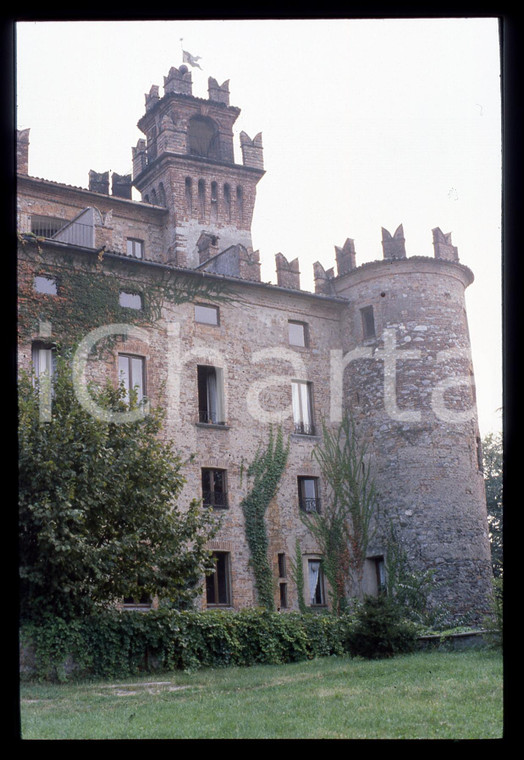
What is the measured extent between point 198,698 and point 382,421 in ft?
42.5

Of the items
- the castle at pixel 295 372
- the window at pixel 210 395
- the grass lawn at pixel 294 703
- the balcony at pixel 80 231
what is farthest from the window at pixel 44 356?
the grass lawn at pixel 294 703

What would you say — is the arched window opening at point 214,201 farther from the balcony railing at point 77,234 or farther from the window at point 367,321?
the window at point 367,321

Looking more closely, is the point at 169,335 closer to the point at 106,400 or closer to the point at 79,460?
the point at 106,400

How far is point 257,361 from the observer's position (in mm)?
23391

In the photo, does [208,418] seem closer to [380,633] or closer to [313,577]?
[313,577]

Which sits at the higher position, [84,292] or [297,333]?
[84,292]

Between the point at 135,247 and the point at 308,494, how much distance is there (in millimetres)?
Answer: 10922

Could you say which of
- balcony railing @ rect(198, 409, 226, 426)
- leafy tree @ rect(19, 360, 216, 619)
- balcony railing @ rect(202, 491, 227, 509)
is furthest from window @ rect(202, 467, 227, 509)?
leafy tree @ rect(19, 360, 216, 619)

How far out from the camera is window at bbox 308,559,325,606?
868 inches

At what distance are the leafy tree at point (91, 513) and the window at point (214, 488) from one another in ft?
15.8

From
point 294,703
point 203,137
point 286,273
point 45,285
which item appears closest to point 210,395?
point 286,273

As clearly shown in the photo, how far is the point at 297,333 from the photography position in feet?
80.7

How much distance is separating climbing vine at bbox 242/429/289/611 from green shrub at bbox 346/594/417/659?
21.3 feet

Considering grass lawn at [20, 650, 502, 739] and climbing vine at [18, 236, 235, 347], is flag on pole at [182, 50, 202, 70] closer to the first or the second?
climbing vine at [18, 236, 235, 347]
